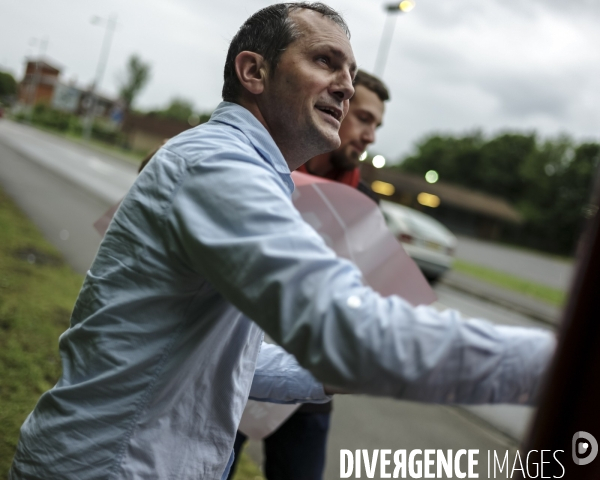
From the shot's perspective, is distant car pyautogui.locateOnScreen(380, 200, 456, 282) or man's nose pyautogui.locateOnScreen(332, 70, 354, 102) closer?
man's nose pyautogui.locateOnScreen(332, 70, 354, 102)

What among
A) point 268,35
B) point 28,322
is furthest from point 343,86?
point 28,322

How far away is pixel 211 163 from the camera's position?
33.7 inches

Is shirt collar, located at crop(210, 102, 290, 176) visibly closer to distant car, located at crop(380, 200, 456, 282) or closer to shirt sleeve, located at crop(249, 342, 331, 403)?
shirt sleeve, located at crop(249, 342, 331, 403)

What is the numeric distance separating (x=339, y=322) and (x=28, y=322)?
13.9ft

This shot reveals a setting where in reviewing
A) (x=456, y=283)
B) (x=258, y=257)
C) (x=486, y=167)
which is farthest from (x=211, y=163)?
(x=486, y=167)

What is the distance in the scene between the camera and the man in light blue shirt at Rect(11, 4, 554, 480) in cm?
68

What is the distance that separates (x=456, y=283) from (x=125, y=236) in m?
13.1

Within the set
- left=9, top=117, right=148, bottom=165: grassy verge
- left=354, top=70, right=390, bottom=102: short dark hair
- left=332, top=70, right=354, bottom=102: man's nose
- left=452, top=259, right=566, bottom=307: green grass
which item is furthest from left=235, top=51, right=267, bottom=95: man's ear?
left=9, top=117, right=148, bottom=165: grassy verge

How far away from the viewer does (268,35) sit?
1.10 meters

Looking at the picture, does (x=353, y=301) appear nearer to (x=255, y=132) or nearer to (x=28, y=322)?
(x=255, y=132)

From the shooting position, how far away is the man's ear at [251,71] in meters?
1.09

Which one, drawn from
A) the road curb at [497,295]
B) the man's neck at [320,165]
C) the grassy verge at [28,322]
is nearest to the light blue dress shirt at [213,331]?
the man's neck at [320,165]

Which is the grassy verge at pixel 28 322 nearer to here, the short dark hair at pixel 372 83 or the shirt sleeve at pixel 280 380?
the shirt sleeve at pixel 280 380

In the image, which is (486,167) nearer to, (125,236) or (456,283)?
(456,283)
